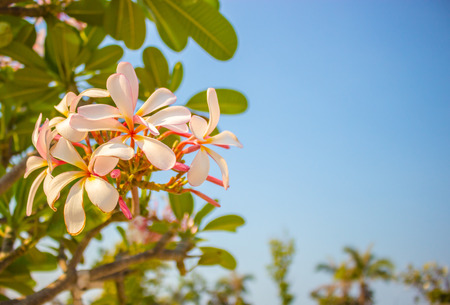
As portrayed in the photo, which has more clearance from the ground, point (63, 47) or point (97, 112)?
point (63, 47)

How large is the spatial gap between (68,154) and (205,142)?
0.65 ft

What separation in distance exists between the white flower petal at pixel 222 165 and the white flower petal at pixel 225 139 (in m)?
0.02

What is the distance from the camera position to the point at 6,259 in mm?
1206

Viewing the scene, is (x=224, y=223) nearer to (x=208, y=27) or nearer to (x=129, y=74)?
(x=208, y=27)

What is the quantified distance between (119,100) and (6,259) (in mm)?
948

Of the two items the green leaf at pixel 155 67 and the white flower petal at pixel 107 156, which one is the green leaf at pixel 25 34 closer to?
the green leaf at pixel 155 67

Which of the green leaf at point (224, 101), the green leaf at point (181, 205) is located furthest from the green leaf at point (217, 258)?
the green leaf at point (224, 101)

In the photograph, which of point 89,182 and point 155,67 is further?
point 155,67

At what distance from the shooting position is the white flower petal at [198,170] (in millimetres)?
534

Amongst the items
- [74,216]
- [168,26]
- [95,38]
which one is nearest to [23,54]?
[95,38]

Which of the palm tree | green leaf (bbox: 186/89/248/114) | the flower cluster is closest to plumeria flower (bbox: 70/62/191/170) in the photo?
the flower cluster

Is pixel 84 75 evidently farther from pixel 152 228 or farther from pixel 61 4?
pixel 152 228

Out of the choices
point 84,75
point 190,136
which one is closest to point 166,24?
point 84,75

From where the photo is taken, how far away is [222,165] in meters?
0.56
